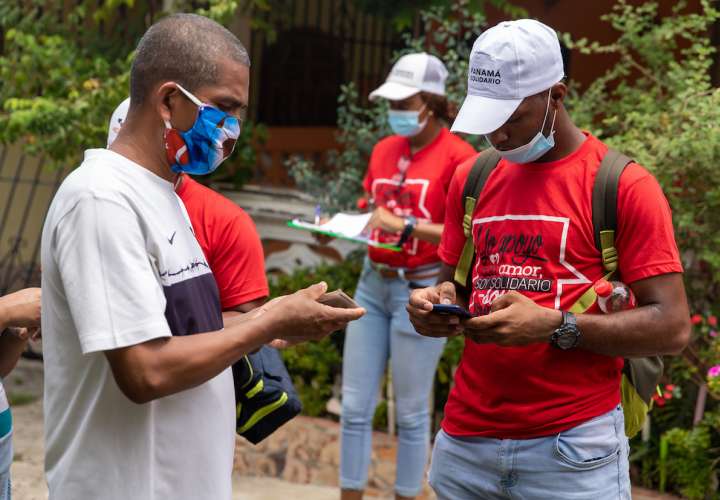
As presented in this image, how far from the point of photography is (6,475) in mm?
3062

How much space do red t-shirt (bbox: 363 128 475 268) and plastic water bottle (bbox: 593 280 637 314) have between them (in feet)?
7.21

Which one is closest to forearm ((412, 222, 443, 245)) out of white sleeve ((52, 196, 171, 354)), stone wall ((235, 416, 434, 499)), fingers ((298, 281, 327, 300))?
stone wall ((235, 416, 434, 499))

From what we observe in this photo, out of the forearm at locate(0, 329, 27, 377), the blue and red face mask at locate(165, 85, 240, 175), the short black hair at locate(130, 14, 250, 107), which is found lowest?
the forearm at locate(0, 329, 27, 377)

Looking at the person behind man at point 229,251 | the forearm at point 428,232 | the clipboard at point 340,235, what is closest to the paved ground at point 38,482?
the clipboard at point 340,235

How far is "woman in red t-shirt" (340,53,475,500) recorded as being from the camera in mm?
5039

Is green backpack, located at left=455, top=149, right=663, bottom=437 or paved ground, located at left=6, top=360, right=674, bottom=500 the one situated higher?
green backpack, located at left=455, top=149, right=663, bottom=437

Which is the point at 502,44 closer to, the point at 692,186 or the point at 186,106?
the point at 186,106

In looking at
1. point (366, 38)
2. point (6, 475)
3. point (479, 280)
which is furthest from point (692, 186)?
point (366, 38)

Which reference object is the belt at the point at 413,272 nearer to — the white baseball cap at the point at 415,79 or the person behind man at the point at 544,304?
the white baseball cap at the point at 415,79

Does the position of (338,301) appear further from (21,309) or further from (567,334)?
(21,309)

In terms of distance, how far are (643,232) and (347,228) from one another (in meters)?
2.26

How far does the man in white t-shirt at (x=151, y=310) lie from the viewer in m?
2.07

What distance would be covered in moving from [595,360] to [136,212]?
137 centimetres

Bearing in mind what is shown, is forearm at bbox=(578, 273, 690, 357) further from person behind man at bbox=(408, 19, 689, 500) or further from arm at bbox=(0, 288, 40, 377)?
arm at bbox=(0, 288, 40, 377)
